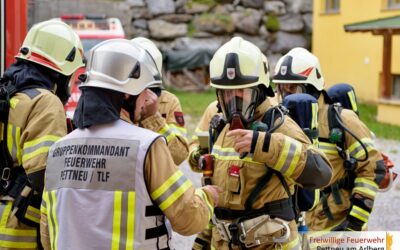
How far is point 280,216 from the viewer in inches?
130

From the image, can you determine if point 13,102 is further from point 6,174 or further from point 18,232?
point 18,232

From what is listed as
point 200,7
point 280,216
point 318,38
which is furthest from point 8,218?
point 200,7

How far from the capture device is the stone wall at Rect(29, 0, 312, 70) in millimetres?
25031

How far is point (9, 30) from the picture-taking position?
6.43 m

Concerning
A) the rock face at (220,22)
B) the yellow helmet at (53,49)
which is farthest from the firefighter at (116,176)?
the rock face at (220,22)

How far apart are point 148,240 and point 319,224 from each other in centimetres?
198

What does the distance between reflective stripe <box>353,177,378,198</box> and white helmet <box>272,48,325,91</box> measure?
659 millimetres

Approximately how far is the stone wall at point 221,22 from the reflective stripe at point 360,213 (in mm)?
20751

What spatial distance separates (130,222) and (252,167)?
0.85 m

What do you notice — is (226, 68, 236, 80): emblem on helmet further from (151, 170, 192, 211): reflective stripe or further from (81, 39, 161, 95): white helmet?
(151, 170, 192, 211): reflective stripe

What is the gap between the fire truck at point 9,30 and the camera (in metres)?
6.37

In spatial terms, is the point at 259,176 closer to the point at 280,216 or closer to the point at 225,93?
the point at 280,216

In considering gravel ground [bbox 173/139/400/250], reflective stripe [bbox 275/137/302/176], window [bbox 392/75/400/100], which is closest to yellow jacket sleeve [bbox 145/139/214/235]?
reflective stripe [bbox 275/137/302/176]

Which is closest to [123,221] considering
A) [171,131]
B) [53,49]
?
[53,49]
